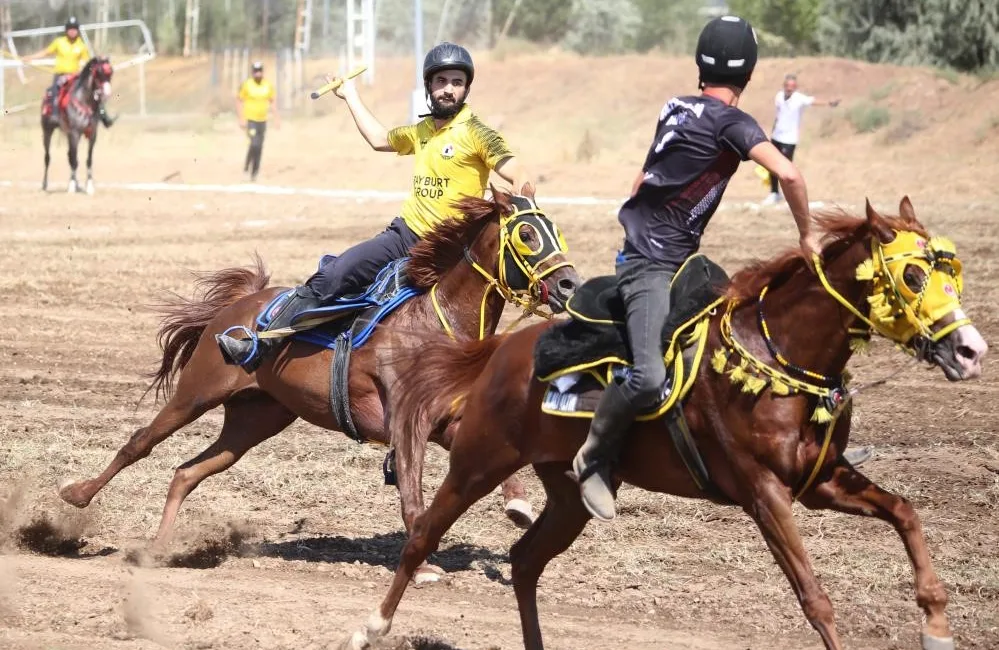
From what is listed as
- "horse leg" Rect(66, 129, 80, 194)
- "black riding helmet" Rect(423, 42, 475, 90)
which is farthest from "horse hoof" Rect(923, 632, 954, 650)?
"horse leg" Rect(66, 129, 80, 194)

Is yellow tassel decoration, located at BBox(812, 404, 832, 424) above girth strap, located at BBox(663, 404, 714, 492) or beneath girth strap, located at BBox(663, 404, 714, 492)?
above

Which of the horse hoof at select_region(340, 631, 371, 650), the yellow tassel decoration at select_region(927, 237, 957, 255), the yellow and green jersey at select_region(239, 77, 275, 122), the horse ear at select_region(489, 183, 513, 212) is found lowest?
the yellow and green jersey at select_region(239, 77, 275, 122)

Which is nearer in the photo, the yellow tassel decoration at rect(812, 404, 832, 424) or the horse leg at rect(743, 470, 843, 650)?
the horse leg at rect(743, 470, 843, 650)

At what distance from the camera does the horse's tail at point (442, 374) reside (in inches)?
243

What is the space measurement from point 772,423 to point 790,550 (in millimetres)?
466

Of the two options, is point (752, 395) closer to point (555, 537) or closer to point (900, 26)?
point (555, 537)

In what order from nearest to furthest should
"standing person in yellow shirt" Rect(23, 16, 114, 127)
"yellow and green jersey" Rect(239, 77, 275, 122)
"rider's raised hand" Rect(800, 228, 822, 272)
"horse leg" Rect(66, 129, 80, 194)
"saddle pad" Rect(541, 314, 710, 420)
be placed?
1. "rider's raised hand" Rect(800, 228, 822, 272)
2. "saddle pad" Rect(541, 314, 710, 420)
3. "horse leg" Rect(66, 129, 80, 194)
4. "standing person in yellow shirt" Rect(23, 16, 114, 127)
5. "yellow and green jersey" Rect(239, 77, 275, 122)

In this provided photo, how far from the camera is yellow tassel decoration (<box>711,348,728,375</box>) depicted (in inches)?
205

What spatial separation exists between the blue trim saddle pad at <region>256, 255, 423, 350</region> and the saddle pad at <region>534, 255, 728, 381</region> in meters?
1.96

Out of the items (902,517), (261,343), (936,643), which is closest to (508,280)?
(261,343)

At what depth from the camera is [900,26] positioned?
131 ft

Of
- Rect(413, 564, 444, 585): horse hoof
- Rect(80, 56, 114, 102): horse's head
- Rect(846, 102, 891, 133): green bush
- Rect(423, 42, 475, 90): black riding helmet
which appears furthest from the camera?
Rect(846, 102, 891, 133): green bush

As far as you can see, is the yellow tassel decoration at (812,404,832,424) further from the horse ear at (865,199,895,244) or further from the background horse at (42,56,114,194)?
the background horse at (42,56,114,194)

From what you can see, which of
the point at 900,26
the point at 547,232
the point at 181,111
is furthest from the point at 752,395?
the point at 181,111
